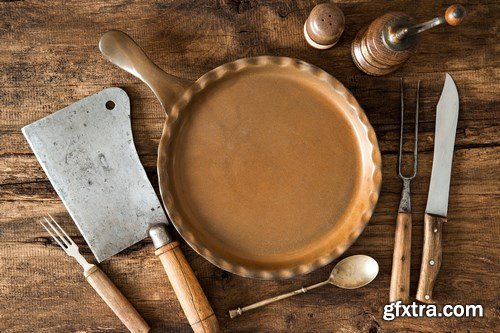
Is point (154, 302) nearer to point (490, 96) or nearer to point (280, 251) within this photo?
point (280, 251)

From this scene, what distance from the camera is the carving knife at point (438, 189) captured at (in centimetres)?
96

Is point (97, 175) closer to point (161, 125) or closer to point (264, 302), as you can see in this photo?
point (161, 125)

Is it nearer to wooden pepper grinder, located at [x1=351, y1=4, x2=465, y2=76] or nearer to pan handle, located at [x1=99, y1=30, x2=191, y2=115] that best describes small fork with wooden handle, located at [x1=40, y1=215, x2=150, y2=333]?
pan handle, located at [x1=99, y1=30, x2=191, y2=115]

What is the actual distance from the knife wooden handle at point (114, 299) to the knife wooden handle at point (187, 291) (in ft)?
0.36

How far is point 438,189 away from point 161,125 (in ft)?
1.95

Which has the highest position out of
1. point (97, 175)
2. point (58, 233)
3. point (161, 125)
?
point (161, 125)

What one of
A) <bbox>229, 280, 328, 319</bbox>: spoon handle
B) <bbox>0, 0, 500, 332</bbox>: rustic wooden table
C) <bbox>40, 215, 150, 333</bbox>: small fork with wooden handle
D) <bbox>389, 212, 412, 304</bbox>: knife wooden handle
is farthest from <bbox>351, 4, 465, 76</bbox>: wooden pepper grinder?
<bbox>40, 215, 150, 333</bbox>: small fork with wooden handle

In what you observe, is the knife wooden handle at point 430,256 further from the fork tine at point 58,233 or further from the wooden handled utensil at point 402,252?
the fork tine at point 58,233

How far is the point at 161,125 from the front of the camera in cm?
100

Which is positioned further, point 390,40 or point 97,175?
point 97,175

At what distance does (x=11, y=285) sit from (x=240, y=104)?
0.62 m

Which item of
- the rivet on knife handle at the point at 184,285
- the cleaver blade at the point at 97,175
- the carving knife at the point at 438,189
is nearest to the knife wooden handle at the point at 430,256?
the carving knife at the point at 438,189

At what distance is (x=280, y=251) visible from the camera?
0.94 m

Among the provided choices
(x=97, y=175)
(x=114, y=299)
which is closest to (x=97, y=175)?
(x=97, y=175)
